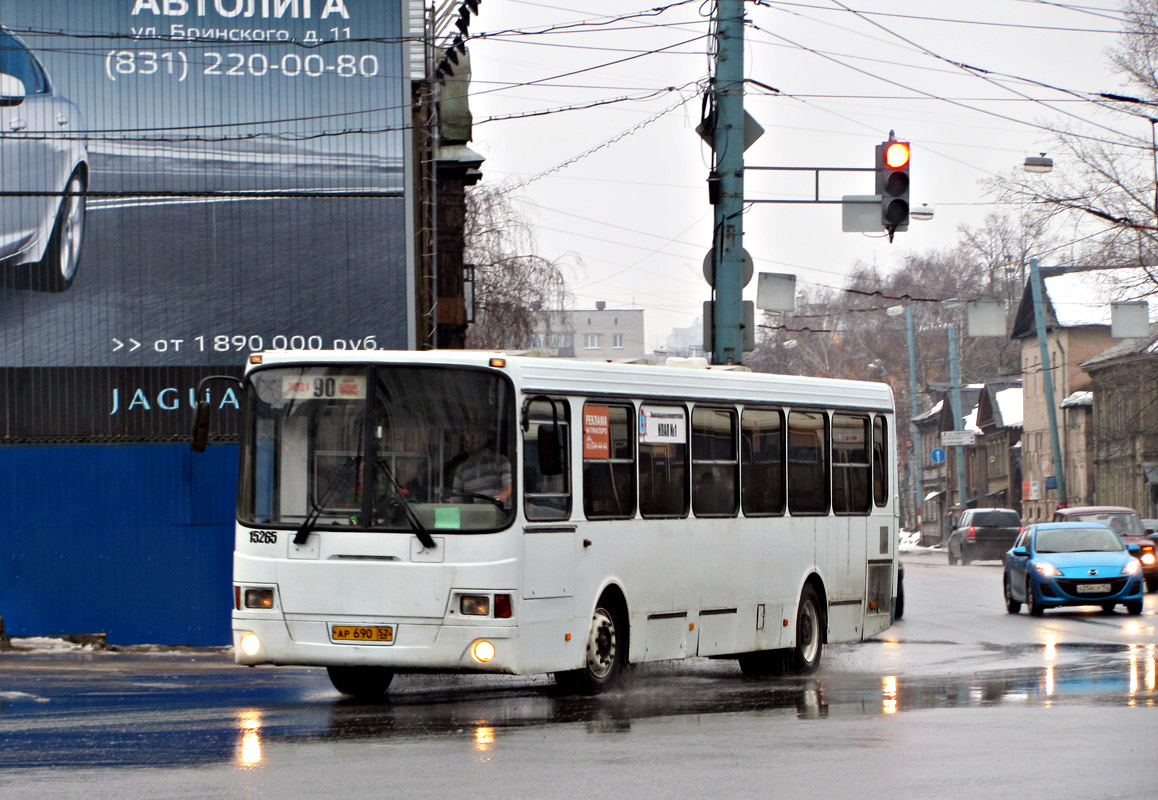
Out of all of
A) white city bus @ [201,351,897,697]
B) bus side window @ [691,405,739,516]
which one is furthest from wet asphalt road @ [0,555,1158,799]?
bus side window @ [691,405,739,516]

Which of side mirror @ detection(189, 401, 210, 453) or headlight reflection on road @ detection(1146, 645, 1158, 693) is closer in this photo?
side mirror @ detection(189, 401, 210, 453)

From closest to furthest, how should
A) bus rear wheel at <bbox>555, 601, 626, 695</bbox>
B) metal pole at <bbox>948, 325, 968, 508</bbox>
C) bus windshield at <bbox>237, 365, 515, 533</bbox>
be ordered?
bus windshield at <bbox>237, 365, 515, 533</bbox>, bus rear wheel at <bbox>555, 601, 626, 695</bbox>, metal pole at <bbox>948, 325, 968, 508</bbox>

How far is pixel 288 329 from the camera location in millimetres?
21516

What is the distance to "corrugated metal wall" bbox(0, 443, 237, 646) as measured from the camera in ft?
68.8

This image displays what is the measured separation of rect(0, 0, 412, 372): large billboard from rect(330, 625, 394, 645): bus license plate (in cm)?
911

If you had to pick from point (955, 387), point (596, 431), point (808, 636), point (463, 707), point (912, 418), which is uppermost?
point (955, 387)

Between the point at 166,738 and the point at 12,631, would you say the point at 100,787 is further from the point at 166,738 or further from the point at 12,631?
the point at 12,631

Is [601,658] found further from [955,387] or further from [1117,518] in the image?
[955,387]

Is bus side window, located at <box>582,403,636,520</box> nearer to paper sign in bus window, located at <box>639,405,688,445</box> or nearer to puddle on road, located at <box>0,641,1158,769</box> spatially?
paper sign in bus window, located at <box>639,405,688,445</box>

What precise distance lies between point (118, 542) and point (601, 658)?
9.19m

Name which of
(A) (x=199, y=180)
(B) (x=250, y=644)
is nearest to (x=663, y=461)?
(B) (x=250, y=644)

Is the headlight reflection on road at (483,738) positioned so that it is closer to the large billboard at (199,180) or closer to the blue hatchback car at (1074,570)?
the large billboard at (199,180)

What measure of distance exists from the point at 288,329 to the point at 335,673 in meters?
8.17

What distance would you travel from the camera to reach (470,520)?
1268 centimetres
